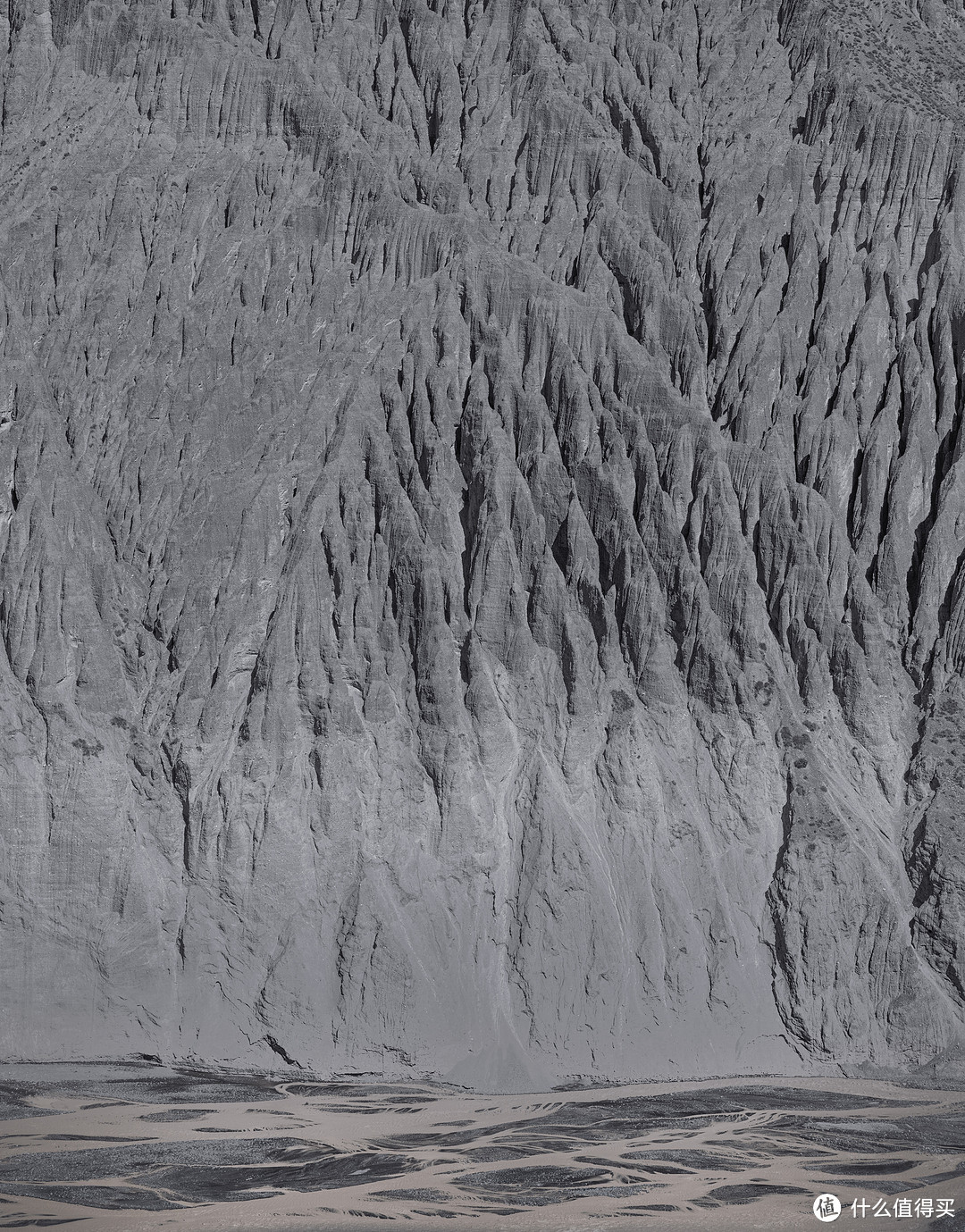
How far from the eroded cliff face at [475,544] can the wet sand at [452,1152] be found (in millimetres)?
2356

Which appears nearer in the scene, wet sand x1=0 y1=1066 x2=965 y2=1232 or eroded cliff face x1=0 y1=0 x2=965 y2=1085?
wet sand x1=0 y1=1066 x2=965 y2=1232

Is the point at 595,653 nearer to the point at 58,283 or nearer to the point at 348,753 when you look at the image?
the point at 348,753

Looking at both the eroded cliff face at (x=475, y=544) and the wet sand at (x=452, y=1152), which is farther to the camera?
the eroded cliff face at (x=475, y=544)

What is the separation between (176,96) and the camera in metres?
56.6

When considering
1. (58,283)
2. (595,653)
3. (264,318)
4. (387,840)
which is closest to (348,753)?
(387,840)

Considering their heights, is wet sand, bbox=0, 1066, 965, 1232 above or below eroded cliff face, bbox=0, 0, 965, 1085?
below

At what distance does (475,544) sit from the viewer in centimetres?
4919

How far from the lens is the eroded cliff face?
44219mm

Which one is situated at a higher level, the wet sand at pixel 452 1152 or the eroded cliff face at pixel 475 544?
the eroded cliff face at pixel 475 544

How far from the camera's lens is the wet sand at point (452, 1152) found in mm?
32812

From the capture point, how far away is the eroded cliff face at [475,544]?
44.2 m

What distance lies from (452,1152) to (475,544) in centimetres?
1997

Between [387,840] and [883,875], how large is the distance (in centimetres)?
1519

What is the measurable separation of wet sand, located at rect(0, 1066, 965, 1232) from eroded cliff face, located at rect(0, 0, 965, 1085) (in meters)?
2.36
